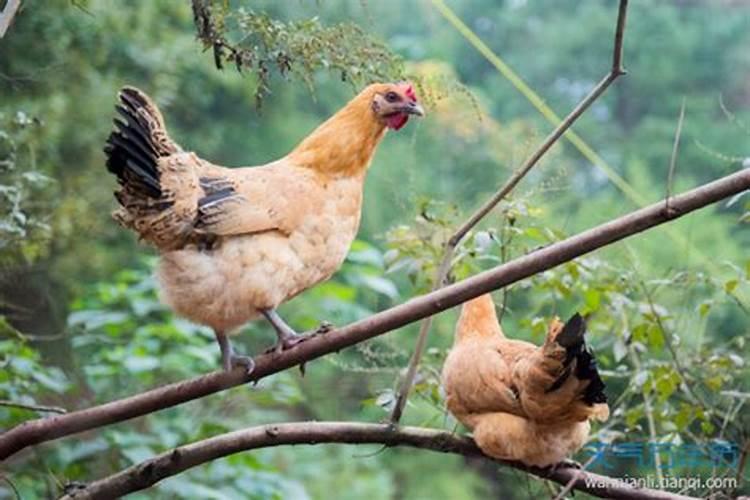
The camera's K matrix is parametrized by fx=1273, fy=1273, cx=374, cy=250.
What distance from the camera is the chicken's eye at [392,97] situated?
2286 millimetres

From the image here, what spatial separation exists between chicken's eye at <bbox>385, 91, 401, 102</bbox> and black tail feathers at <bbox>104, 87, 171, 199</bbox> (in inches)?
16.2

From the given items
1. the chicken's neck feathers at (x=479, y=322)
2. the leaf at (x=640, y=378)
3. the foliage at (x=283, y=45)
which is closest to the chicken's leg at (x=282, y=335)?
the foliage at (x=283, y=45)

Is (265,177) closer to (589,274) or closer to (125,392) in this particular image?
(589,274)

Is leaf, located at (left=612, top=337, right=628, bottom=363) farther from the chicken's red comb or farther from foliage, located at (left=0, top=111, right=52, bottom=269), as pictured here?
foliage, located at (left=0, top=111, right=52, bottom=269)

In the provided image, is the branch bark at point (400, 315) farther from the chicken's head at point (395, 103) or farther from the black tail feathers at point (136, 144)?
the chicken's head at point (395, 103)

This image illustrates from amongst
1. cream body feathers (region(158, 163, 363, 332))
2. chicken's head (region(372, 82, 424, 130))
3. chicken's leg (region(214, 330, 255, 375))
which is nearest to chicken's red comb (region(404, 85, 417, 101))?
chicken's head (region(372, 82, 424, 130))

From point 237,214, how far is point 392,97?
0.35 metres

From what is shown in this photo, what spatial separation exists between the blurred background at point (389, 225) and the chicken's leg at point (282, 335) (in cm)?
23

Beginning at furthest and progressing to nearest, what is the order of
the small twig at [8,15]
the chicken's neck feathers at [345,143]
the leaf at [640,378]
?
the leaf at [640,378] < the chicken's neck feathers at [345,143] < the small twig at [8,15]

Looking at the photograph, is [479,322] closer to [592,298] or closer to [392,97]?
[592,298]

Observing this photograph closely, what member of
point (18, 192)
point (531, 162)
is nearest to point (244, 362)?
point (531, 162)

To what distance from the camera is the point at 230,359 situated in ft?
7.29

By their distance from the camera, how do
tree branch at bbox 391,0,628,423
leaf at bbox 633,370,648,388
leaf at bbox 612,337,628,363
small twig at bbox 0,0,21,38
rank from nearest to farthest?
tree branch at bbox 391,0,628,423, small twig at bbox 0,0,21,38, leaf at bbox 633,370,648,388, leaf at bbox 612,337,628,363

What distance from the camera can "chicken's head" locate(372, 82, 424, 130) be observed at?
2277mm
